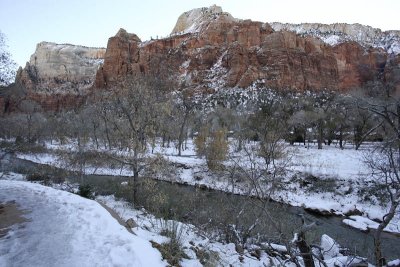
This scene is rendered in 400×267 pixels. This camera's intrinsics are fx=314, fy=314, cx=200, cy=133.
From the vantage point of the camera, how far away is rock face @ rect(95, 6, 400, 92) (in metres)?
122

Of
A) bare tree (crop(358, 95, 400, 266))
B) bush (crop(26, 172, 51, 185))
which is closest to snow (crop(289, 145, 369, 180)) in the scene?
bare tree (crop(358, 95, 400, 266))

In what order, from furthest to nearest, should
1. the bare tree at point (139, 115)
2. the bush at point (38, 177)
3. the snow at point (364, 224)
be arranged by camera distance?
1. the bush at point (38, 177)
2. the snow at point (364, 224)
3. the bare tree at point (139, 115)

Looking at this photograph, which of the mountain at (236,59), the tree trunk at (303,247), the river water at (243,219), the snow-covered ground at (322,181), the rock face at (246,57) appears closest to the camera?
the tree trunk at (303,247)

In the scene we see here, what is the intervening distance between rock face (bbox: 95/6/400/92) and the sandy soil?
10405cm

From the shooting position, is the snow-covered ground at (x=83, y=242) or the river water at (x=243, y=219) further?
the river water at (x=243, y=219)

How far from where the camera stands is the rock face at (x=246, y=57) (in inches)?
4783

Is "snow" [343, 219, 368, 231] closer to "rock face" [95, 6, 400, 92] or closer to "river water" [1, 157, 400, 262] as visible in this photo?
"river water" [1, 157, 400, 262]

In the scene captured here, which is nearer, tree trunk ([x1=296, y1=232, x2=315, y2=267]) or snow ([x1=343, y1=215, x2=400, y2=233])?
tree trunk ([x1=296, y1=232, x2=315, y2=267])

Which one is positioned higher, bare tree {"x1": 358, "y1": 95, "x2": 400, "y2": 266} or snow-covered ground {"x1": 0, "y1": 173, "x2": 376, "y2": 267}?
bare tree {"x1": 358, "y1": 95, "x2": 400, "y2": 266}

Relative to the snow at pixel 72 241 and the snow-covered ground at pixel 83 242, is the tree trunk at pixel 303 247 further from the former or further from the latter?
the snow at pixel 72 241

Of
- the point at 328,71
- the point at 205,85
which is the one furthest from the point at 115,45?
the point at 328,71

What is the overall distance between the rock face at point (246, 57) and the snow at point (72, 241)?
104786 millimetres

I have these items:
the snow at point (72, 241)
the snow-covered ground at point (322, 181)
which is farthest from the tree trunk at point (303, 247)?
the snow-covered ground at point (322, 181)

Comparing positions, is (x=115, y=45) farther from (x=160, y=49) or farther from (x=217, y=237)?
(x=217, y=237)
